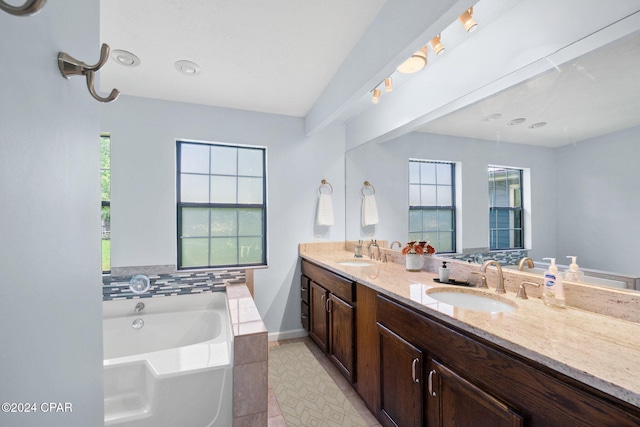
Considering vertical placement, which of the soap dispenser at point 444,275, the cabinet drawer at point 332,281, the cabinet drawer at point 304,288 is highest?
the soap dispenser at point 444,275

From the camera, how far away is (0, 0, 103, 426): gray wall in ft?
1.25

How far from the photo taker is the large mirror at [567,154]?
44.2 inches

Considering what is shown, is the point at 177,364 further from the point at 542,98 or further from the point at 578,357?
the point at 542,98

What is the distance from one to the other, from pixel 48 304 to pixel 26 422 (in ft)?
0.53

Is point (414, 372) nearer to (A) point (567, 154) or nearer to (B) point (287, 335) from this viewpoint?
(A) point (567, 154)

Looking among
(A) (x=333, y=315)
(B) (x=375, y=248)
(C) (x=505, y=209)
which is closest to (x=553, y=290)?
(C) (x=505, y=209)

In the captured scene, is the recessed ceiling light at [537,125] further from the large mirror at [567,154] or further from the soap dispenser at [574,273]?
the soap dispenser at [574,273]

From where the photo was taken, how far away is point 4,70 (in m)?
0.38

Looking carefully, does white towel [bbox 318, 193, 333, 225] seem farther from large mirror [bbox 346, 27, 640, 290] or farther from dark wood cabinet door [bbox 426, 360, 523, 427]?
dark wood cabinet door [bbox 426, 360, 523, 427]

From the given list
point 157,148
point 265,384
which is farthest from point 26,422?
point 157,148

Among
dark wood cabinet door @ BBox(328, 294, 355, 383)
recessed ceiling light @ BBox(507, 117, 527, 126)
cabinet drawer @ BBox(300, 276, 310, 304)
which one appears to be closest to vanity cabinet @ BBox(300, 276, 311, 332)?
cabinet drawer @ BBox(300, 276, 310, 304)

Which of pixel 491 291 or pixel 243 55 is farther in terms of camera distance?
pixel 243 55

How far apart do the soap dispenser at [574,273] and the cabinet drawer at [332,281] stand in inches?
46.1

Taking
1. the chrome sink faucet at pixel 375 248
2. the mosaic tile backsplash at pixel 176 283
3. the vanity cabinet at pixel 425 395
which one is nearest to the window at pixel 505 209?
the vanity cabinet at pixel 425 395
